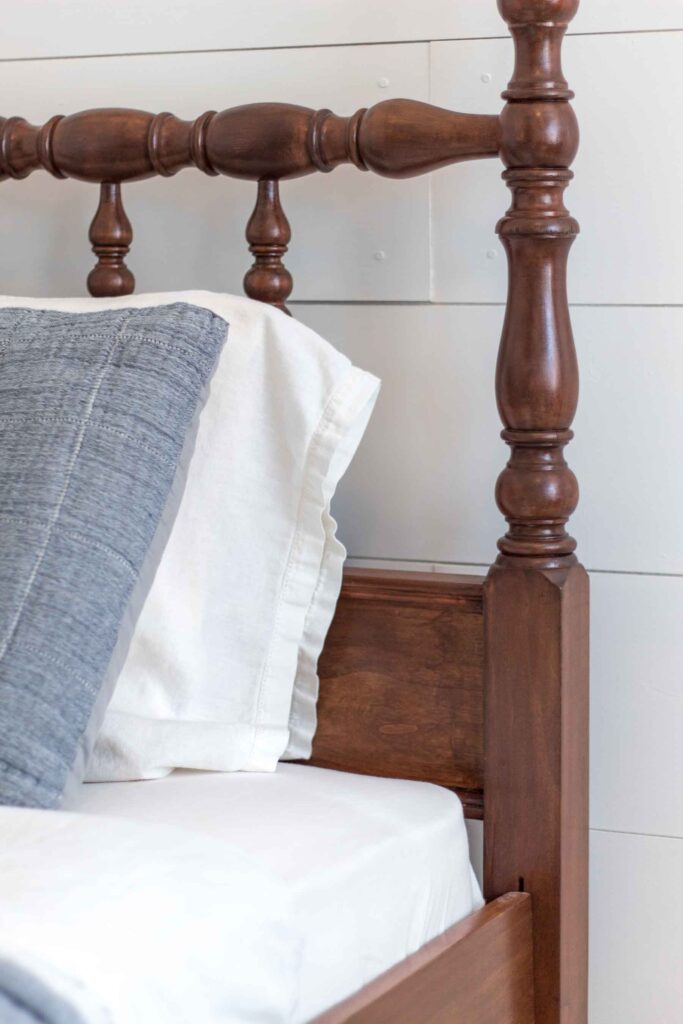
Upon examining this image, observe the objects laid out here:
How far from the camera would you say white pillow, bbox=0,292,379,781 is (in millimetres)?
1017

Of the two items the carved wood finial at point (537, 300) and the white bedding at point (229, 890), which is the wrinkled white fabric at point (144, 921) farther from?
the carved wood finial at point (537, 300)

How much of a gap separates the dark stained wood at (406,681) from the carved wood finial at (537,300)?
83mm

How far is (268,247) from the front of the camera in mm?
1194

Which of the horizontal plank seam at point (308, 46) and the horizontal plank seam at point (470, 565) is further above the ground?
the horizontal plank seam at point (308, 46)

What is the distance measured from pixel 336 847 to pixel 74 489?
30 cm

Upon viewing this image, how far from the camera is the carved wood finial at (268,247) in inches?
46.5

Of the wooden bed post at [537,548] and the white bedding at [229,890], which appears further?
the wooden bed post at [537,548]

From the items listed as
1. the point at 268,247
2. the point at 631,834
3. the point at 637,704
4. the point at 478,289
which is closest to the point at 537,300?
the point at 478,289

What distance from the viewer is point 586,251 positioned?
117cm

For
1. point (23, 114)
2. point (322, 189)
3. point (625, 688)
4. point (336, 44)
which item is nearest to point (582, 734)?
point (625, 688)

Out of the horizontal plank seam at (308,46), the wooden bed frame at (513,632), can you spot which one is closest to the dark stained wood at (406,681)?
the wooden bed frame at (513,632)

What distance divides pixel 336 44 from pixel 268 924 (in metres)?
0.86

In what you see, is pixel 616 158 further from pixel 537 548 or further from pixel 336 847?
pixel 336 847

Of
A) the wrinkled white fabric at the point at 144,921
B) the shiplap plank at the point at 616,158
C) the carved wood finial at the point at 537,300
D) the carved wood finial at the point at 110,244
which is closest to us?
the wrinkled white fabric at the point at 144,921
